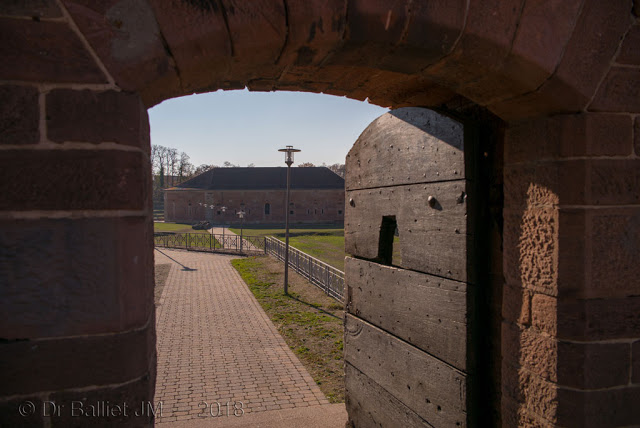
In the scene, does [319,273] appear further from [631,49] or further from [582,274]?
[631,49]

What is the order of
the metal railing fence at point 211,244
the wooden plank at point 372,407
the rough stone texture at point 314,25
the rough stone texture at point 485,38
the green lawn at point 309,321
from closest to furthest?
the rough stone texture at point 314,25
the rough stone texture at point 485,38
the wooden plank at point 372,407
the green lawn at point 309,321
the metal railing fence at point 211,244

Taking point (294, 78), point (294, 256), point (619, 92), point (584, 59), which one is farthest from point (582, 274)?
point (294, 256)

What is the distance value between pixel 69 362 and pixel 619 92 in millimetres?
2700

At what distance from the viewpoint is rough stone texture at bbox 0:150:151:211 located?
1.42 m

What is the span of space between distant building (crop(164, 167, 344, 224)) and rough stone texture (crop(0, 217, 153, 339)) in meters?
46.3

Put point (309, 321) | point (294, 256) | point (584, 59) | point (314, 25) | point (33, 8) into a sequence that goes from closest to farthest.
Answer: point (33, 8) < point (314, 25) < point (584, 59) < point (309, 321) < point (294, 256)

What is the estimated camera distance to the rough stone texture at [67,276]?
56.4 inches

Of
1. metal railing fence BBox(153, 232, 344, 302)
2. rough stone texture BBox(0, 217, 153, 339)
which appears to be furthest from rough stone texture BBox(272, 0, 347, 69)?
metal railing fence BBox(153, 232, 344, 302)

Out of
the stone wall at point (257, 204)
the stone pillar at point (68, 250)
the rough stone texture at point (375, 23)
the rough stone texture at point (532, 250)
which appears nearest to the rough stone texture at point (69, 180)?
the stone pillar at point (68, 250)

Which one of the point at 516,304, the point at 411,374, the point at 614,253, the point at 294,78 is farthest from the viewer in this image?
the point at 411,374

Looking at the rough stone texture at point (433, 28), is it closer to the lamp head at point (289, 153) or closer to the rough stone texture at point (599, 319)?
the rough stone texture at point (599, 319)

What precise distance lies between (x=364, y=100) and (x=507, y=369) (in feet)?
A: 6.82

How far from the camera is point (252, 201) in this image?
48250 mm

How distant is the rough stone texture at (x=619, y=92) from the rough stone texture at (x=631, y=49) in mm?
39
